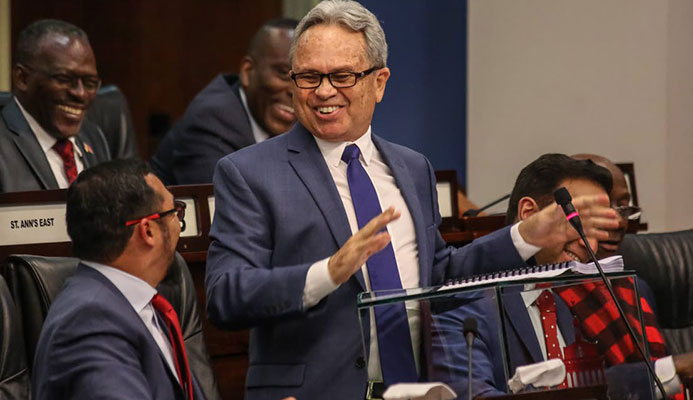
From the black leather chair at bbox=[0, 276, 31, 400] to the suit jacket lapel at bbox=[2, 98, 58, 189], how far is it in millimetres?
1279

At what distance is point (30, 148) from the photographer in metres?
3.78

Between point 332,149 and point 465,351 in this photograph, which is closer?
point 465,351

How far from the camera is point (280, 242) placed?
2227mm

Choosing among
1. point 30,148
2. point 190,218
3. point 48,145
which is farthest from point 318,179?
point 48,145

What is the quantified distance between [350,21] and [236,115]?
1975 millimetres

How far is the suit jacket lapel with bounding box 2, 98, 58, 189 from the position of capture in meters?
3.74

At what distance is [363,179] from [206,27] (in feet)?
15.3

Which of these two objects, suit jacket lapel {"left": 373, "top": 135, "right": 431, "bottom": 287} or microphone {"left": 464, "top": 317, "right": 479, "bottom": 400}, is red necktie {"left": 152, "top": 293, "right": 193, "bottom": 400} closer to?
suit jacket lapel {"left": 373, "top": 135, "right": 431, "bottom": 287}

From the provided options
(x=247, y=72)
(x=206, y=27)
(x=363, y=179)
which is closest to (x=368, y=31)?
(x=363, y=179)

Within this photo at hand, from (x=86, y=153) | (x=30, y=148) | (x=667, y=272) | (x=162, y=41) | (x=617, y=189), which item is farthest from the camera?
(x=162, y=41)

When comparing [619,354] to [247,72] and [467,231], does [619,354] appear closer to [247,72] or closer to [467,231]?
[467,231]

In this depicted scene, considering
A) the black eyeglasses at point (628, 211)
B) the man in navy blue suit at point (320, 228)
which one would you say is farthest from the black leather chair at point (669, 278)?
the man in navy blue suit at point (320, 228)

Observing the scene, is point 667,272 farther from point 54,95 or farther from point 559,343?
point 54,95

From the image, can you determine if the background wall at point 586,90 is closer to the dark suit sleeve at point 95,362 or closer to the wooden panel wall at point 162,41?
the wooden panel wall at point 162,41
